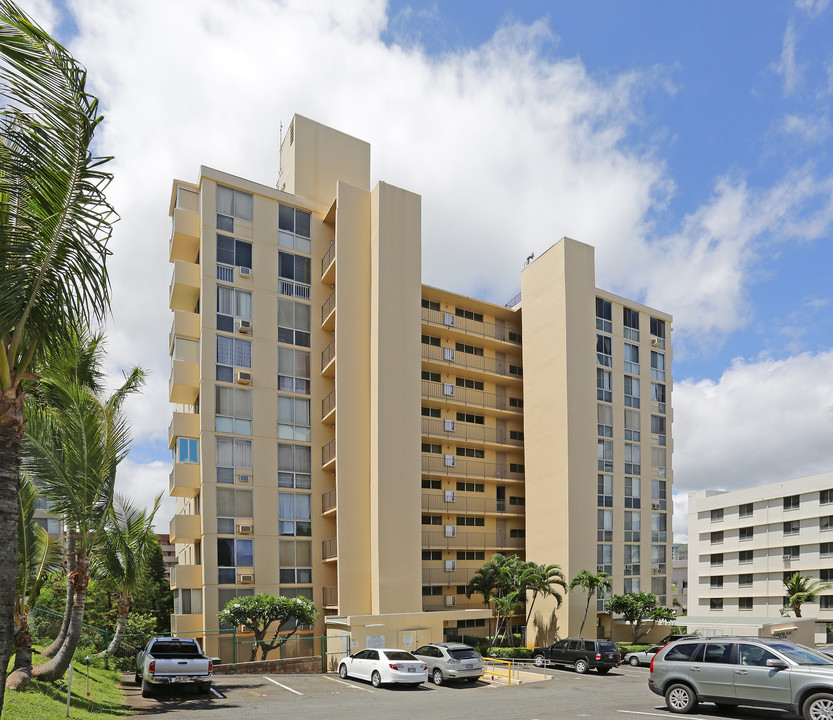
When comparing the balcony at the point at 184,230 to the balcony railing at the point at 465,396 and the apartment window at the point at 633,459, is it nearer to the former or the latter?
the balcony railing at the point at 465,396

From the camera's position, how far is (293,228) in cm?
3819

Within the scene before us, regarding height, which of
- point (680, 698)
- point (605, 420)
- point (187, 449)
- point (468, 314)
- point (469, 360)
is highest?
point (468, 314)

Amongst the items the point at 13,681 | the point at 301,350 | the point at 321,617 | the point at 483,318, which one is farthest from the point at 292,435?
the point at 13,681

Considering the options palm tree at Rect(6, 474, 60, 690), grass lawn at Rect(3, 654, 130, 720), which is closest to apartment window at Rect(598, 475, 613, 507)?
grass lawn at Rect(3, 654, 130, 720)

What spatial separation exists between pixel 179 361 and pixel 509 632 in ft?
75.5

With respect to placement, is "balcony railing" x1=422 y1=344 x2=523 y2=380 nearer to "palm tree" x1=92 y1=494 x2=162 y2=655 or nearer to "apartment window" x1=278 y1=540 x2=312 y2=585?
"apartment window" x1=278 y1=540 x2=312 y2=585

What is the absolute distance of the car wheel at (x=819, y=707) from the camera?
13.3 meters

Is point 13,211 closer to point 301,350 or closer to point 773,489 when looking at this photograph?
point 301,350

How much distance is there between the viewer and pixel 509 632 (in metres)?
39.4

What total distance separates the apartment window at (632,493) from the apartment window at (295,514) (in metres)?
22.4

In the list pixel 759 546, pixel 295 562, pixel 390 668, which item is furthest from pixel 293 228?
pixel 759 546

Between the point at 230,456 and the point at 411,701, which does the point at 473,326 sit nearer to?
the point at 230,456

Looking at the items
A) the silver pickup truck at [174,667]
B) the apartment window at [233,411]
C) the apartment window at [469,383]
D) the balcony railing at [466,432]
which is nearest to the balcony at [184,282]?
the apartment window at [233,411]

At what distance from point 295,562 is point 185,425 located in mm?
8604
